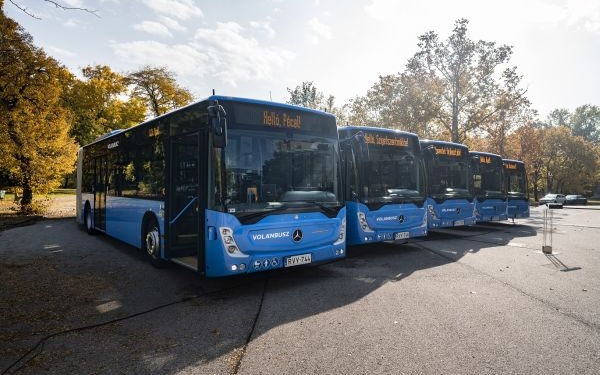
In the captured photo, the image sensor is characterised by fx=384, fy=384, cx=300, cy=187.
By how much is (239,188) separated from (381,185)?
14.9 feet

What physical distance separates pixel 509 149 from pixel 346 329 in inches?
1667

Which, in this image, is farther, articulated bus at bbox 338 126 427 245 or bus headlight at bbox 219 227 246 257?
articulated bus at bbox 338 126 427 245

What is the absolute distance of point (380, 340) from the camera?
175 inches

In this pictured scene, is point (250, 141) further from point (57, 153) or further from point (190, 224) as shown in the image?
point (57, 153)

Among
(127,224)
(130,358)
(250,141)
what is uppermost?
(250,141)

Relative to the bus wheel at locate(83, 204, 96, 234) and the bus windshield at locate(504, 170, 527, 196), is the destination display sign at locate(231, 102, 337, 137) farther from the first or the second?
the bus windshield at locate(504, 170, 527, 196)

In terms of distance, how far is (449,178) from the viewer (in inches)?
507

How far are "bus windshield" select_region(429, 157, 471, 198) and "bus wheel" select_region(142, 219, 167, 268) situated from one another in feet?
27.6

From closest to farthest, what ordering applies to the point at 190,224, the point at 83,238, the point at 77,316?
the point at 77,316
the point at 190,224
the point at 83,238

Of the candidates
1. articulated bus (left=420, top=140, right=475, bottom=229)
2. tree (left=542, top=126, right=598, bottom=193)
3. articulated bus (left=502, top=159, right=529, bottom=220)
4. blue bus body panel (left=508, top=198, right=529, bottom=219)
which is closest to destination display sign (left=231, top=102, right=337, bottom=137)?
articulated bus (left=420, top=140, right=475, bottom=229)

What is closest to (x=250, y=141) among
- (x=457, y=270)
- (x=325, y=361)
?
(x=325, y=361)

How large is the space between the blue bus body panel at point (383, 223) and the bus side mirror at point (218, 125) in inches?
170

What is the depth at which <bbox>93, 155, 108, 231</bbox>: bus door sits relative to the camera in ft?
38.1

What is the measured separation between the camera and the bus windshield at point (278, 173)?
241 inches
